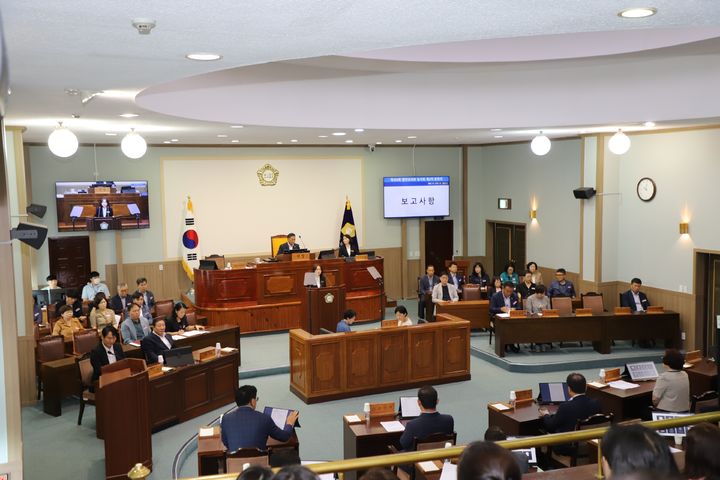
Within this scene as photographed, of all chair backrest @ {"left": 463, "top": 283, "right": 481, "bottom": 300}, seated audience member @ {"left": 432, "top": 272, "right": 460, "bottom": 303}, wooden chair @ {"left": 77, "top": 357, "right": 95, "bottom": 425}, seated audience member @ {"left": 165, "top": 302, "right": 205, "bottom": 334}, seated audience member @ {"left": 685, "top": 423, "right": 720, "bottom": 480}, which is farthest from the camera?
chair backrest @ {"left": 463, "top": 283, "right": 481, "bottom": 300}

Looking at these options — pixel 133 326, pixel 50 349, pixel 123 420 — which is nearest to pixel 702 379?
pixel 123 420

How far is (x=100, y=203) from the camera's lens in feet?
46.4

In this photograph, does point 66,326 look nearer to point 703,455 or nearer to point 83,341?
point 83,341

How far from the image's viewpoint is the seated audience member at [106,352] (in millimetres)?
8734

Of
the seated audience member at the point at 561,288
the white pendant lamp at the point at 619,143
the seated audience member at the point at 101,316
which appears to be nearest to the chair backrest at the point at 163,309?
the seated audience member at the point at 101,316

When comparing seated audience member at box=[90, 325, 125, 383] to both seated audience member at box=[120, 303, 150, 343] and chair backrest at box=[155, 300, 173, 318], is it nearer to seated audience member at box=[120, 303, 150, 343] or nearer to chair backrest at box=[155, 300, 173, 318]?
seated audience member at box=[120, 303, 150, 343]

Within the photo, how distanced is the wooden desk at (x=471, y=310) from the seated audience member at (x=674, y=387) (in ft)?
17.7

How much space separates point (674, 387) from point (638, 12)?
534 centimetres

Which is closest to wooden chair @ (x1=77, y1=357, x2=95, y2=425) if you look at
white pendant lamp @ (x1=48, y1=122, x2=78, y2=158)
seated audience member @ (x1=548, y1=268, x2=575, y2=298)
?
A: white pendant lamp @ (x1=48, y1=122, x2=78, y2=158)

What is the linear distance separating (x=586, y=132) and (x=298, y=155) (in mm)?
6555

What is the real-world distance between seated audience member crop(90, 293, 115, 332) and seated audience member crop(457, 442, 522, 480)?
9.93m

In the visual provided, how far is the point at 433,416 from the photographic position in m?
6.39

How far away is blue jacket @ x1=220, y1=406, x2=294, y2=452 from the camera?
20.6 ft

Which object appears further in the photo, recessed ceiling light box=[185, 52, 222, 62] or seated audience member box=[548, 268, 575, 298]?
seated audience member box=[548, 268, 575, 298]
